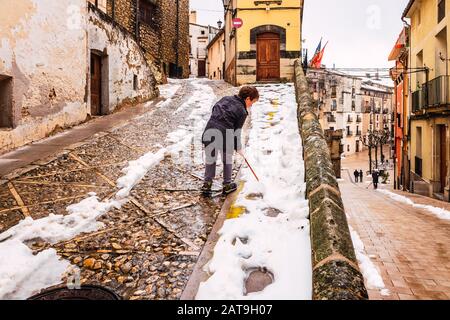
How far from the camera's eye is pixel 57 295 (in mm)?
2494

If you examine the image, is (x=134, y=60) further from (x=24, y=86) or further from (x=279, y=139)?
(x=279, y=139)

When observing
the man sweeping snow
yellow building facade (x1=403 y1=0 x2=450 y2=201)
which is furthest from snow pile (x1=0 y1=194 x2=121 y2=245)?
yellow building facade (x1=403 y1=0 x2=450 y2=201)

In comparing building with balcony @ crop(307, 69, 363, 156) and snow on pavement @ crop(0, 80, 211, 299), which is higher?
building with balcony @ crop(307, 69, 363, 156)

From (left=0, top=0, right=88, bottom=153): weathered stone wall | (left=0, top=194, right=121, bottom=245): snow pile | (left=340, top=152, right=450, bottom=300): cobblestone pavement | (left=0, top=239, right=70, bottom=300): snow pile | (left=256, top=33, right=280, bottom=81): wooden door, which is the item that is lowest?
(left=340, top=152, right=450, bottom=300): cobblestone pavement

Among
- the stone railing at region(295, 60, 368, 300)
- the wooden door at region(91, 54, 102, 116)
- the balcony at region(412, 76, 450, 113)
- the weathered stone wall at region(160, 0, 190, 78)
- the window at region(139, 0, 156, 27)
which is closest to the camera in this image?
the stone railing at region(295, 60, 368, 300)

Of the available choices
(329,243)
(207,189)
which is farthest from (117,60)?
(329,243)

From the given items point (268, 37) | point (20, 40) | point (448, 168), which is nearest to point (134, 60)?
point (20, 40)

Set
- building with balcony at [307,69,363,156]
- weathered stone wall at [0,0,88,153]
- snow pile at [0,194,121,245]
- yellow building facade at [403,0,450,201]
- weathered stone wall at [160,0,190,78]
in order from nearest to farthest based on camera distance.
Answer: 1. snow pile at [0,194,121,245]
2. weathered stone wall at [0,0,88,153]
3. yellow building facade at [403,0,450,201]
4. weathered stone wall at [160,0,190,78]
5. building with balcony at [307,69,363,156]

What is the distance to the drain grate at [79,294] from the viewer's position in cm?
245

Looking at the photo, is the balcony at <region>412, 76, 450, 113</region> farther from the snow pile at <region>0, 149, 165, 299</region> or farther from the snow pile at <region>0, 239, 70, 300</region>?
the snow pile at <region>0, 239, 70, 300</region>

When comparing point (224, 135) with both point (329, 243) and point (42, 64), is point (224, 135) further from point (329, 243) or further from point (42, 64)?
point (42, 64)

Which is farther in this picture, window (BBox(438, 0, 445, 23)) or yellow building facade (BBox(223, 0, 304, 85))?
yellow building facade (BBox(223, 0, 304, 85))

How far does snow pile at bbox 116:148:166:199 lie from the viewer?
465 centimetres

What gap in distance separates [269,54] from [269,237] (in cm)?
1540
